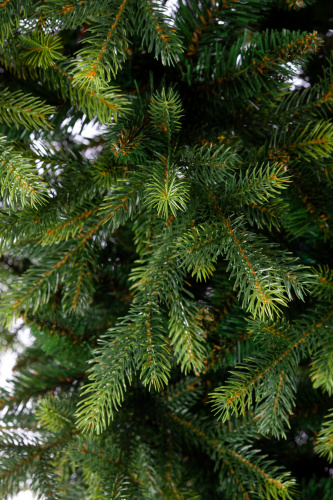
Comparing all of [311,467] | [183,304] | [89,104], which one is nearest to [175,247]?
[183,304]

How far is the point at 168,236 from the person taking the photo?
1.56 feet

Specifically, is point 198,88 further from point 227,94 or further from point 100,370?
point 100,370

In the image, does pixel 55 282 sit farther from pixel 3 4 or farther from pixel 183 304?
pixel 3 4

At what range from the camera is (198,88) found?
0.53m

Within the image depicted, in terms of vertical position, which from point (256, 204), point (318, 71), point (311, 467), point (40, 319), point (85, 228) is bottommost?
point (311, 467)

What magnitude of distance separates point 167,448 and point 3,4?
1.92ft

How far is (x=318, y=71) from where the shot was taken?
58 centimetres

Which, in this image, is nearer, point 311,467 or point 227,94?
point 227,94

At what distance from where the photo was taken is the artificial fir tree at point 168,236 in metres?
0.43

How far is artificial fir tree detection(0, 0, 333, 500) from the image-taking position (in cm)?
43

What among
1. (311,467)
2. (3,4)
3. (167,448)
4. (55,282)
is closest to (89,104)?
(3,4)

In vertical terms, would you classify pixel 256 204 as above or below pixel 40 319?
above

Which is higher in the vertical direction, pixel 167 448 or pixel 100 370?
pixel 100 370

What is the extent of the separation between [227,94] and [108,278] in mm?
313
